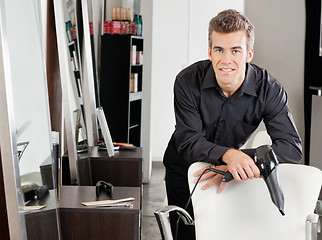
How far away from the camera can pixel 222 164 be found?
7.13ft

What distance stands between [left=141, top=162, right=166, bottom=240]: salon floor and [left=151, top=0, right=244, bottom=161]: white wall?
2.25 ft

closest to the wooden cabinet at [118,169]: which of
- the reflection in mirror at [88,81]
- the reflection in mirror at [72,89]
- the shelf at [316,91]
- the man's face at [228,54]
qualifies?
the reflection in mirror at [72,89]

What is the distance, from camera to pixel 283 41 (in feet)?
19.7

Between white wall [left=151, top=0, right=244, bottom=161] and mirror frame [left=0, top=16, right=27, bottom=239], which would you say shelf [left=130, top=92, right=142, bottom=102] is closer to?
white wall [left=151, top=0, right=244, bottom=161]

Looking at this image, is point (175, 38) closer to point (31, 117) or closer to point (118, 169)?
point (118, 169)

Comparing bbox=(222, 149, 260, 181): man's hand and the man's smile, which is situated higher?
the man's smile

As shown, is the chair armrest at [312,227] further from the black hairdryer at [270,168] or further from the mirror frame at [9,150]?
the mirror frame at [9,150]

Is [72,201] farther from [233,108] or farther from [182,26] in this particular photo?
[182,26]

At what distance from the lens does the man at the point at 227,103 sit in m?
2.14

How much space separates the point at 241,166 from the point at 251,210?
338 mm

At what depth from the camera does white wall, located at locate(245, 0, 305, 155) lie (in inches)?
235

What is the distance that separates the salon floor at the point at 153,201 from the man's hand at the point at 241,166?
1.86m

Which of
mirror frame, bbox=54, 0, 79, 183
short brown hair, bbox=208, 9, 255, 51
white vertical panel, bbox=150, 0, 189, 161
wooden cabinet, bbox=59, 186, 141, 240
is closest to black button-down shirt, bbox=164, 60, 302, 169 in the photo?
short brown hair, bbox=208, 9, 255, 51

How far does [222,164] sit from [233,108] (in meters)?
0.32
